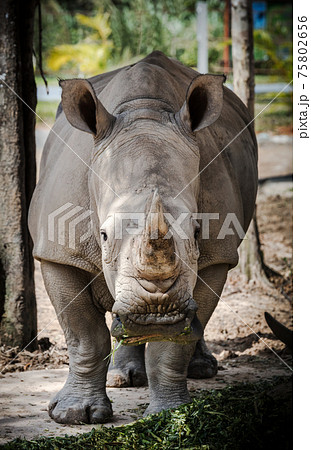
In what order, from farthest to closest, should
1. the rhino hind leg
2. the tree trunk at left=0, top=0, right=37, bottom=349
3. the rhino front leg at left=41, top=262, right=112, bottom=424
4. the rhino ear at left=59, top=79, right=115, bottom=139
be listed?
the tree trunk at left=0, top=0, right=37, bottom=349 < the rhino hind leg < the rhino front leg at left=41, top=262, right=112, bottom=424 < the rhino ear at left=59, top=79, right=115, bottom=139

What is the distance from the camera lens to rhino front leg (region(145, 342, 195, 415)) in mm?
5785

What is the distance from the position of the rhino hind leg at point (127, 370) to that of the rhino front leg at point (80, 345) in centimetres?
81

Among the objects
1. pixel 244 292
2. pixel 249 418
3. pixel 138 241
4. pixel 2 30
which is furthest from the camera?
pixel 244 292

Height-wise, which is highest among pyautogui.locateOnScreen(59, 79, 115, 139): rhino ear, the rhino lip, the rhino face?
pyautogui.locateOnScreen(59, 79, 115, 139): rhino ear

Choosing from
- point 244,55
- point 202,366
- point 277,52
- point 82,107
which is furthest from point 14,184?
point 277,52

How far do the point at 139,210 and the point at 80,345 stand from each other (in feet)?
5.51

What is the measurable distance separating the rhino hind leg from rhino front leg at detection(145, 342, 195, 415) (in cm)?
90

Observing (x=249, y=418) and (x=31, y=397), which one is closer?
(x=249, y=418)

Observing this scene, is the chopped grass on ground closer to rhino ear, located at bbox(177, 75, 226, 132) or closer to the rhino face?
→ the rhino face

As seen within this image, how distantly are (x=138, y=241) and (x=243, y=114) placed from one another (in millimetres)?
3454

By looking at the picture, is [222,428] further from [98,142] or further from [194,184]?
[98,142]

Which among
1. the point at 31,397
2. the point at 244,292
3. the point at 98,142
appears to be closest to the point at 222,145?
the point at 98,142

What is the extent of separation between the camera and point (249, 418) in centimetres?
495

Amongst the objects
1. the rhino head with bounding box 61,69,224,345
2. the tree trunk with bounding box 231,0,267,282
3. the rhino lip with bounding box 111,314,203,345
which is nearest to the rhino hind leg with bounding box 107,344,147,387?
the rhino head with bounding box 61,69,224,345
